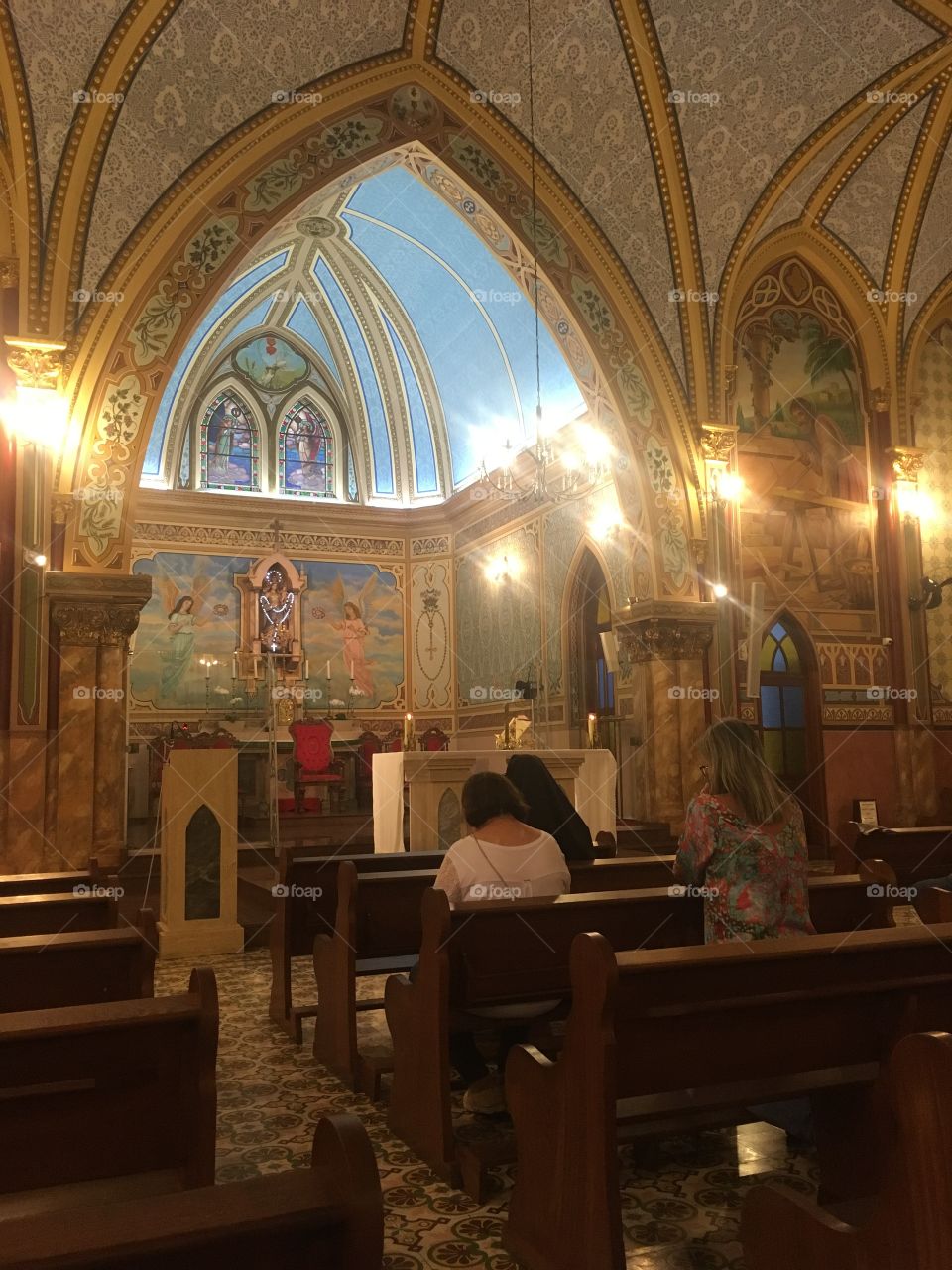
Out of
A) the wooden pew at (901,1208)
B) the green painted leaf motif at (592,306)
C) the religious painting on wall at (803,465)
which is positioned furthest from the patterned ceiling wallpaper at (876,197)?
the wooden pew at (901,1208)

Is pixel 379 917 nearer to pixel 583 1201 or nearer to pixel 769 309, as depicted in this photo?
pixel 583 1201

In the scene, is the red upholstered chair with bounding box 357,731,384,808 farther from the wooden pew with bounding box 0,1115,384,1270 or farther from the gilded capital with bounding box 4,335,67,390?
the wooden pew with bounding box 0,1115,384,1270

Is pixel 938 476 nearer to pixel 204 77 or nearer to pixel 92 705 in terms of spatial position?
pixel 204 77

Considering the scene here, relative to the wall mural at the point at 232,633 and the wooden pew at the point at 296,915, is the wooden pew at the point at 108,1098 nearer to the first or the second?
the wooden pew at the point at 296,915

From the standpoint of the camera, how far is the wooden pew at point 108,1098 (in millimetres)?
2479

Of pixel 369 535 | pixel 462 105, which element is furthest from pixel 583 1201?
pixel 369 535

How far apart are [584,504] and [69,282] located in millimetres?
7722

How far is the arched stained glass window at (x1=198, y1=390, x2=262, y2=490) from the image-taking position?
19.3 meters

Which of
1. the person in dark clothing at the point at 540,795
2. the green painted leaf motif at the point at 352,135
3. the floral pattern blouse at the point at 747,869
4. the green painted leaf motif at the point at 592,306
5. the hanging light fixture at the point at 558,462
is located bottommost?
the floral pattern blouse at the point at 747,869

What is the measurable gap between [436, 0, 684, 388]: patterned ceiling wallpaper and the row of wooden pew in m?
9.56

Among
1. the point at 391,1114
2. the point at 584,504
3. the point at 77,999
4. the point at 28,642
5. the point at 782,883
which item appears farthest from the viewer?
the point at 584,504

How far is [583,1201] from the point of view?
2988 millimetres

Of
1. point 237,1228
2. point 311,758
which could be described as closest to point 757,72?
point 311,758

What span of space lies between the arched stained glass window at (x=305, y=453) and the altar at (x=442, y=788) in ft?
33.3
